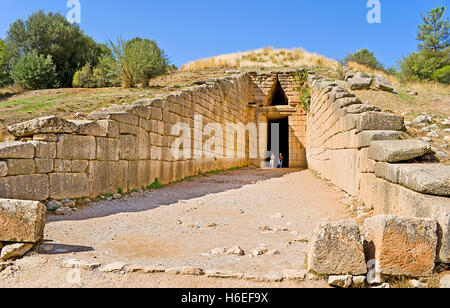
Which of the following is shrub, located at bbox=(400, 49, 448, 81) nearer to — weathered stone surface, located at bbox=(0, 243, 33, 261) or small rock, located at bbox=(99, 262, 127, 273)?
small rock, located at bbox=(99, 262, 127, 273)

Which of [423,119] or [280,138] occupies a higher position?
[280,138]

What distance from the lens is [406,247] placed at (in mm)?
2855

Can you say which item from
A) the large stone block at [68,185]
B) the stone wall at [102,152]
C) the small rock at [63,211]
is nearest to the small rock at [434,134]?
the stone wall at [102,152]

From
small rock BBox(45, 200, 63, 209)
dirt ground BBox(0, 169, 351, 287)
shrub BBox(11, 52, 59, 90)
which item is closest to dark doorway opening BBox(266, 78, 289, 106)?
dirt ground BBox(0, 169, 351, 287)

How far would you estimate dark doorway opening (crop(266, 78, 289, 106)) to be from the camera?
18844 mm

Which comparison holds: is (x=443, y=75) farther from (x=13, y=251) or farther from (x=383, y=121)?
(x=13, y=251)

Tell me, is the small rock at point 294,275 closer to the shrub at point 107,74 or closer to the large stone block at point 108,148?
the large stone block at point 108,148

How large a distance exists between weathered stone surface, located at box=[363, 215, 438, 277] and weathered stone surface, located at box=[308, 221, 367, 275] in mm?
224

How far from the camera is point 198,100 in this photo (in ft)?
36.6

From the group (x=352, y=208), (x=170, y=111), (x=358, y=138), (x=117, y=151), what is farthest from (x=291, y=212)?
(x=170, y=111)

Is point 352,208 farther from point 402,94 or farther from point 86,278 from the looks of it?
point 402,94

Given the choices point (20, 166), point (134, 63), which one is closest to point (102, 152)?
point (20, 166)

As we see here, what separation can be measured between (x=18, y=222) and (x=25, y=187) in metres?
1.91

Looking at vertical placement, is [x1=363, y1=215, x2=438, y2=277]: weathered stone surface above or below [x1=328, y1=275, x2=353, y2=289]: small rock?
above
